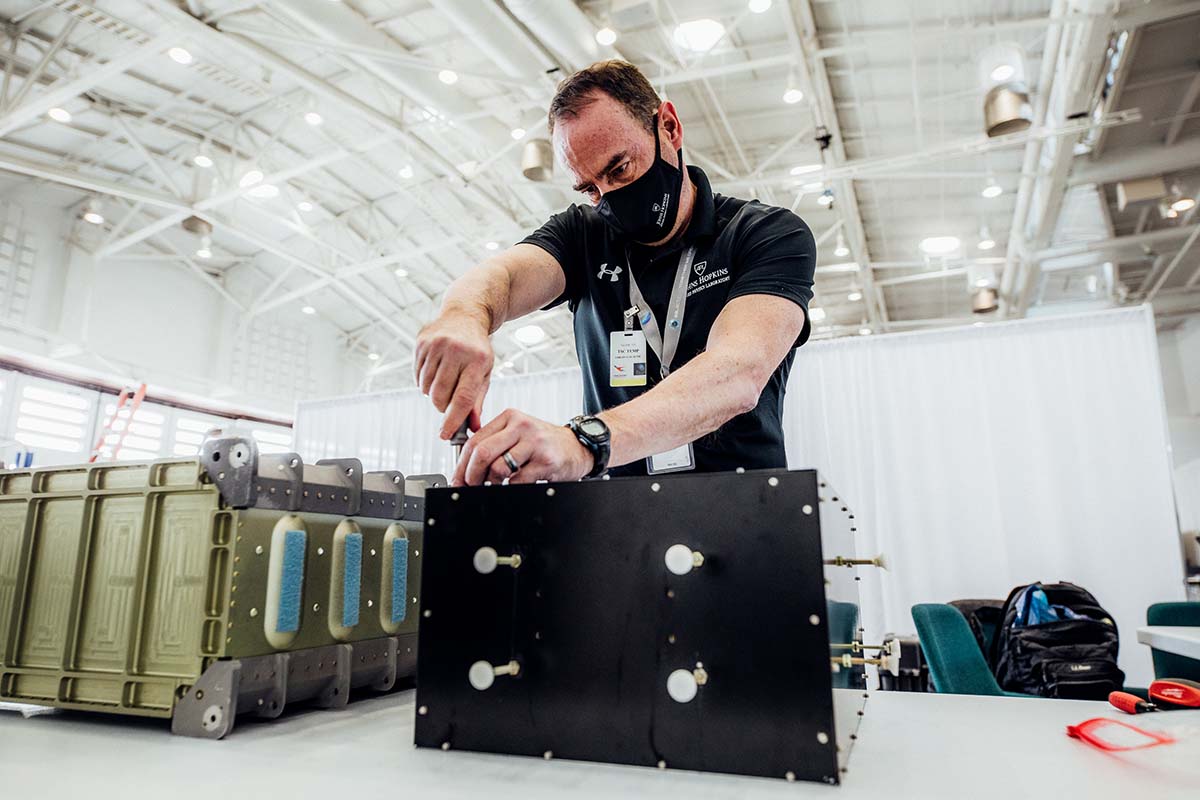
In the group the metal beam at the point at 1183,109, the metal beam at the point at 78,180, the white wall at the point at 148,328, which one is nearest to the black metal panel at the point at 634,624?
the metal beam at the point at 1183,109

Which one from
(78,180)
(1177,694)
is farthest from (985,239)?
(78,180)

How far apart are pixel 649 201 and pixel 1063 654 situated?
115 inches

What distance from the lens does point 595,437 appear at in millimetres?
768

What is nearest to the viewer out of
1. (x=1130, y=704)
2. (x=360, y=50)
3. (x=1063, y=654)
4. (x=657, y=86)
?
(x=1130, y=704)

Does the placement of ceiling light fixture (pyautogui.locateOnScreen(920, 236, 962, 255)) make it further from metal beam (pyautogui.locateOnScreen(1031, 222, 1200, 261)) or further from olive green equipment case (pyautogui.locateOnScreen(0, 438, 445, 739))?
olive green equipment case (pyautogui.locateOnScreen(0, 438, 445, 739))

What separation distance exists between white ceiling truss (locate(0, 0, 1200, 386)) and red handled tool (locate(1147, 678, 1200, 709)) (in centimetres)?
428

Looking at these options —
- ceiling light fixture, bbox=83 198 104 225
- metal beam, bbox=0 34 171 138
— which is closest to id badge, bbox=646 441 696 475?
metal beam, bbox=0 34 171 138

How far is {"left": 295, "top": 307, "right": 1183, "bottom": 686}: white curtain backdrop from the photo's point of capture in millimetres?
4105

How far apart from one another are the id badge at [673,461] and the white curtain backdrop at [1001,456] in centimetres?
365

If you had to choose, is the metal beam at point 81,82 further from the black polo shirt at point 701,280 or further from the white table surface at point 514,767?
the white table surface at point 514,767

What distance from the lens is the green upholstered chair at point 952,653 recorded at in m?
1.97

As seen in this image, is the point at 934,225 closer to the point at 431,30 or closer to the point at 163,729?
Result: the point at 431,30

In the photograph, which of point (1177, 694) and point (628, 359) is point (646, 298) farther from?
point (1177, 694)

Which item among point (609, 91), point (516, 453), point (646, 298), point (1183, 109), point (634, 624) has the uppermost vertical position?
point (1183, 109)
